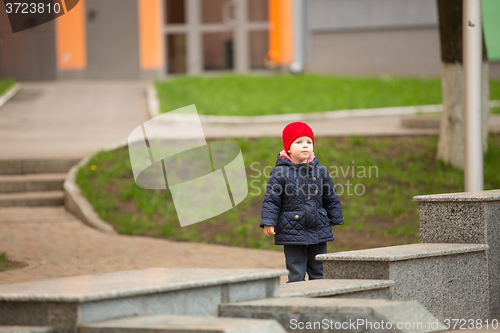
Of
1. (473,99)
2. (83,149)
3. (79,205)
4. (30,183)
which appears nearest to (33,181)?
(30,183)

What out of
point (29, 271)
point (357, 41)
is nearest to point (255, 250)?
A: point (29, 271)

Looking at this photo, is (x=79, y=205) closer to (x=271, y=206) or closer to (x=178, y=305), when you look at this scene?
(x=271, y=206)

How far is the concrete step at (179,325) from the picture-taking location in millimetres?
3037

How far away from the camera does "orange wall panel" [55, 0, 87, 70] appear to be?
75.4 ft

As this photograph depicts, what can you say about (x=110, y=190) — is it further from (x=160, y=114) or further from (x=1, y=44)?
(x=1, y=44)

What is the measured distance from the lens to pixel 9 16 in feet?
40.4

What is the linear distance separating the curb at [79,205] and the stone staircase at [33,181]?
0.67 feet

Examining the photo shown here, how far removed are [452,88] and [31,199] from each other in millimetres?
6204

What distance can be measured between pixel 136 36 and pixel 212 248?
56.3ft

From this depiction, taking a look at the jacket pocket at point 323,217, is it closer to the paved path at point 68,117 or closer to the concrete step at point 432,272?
the concrete step at point 432,272

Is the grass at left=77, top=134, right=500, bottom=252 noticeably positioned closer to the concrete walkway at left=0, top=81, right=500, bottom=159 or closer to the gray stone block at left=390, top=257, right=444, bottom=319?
the concrete walkway at left=0, top=81, right=500, bottom=159

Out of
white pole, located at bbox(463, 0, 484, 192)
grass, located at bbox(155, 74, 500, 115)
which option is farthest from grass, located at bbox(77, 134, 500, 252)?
grass, located at bbox(155, 74, 500, 115)

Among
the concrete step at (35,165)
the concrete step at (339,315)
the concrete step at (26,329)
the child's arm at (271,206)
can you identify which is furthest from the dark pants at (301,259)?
the concrete step at (35,165)

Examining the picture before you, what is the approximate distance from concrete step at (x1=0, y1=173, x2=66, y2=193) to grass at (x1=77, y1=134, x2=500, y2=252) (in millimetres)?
504
